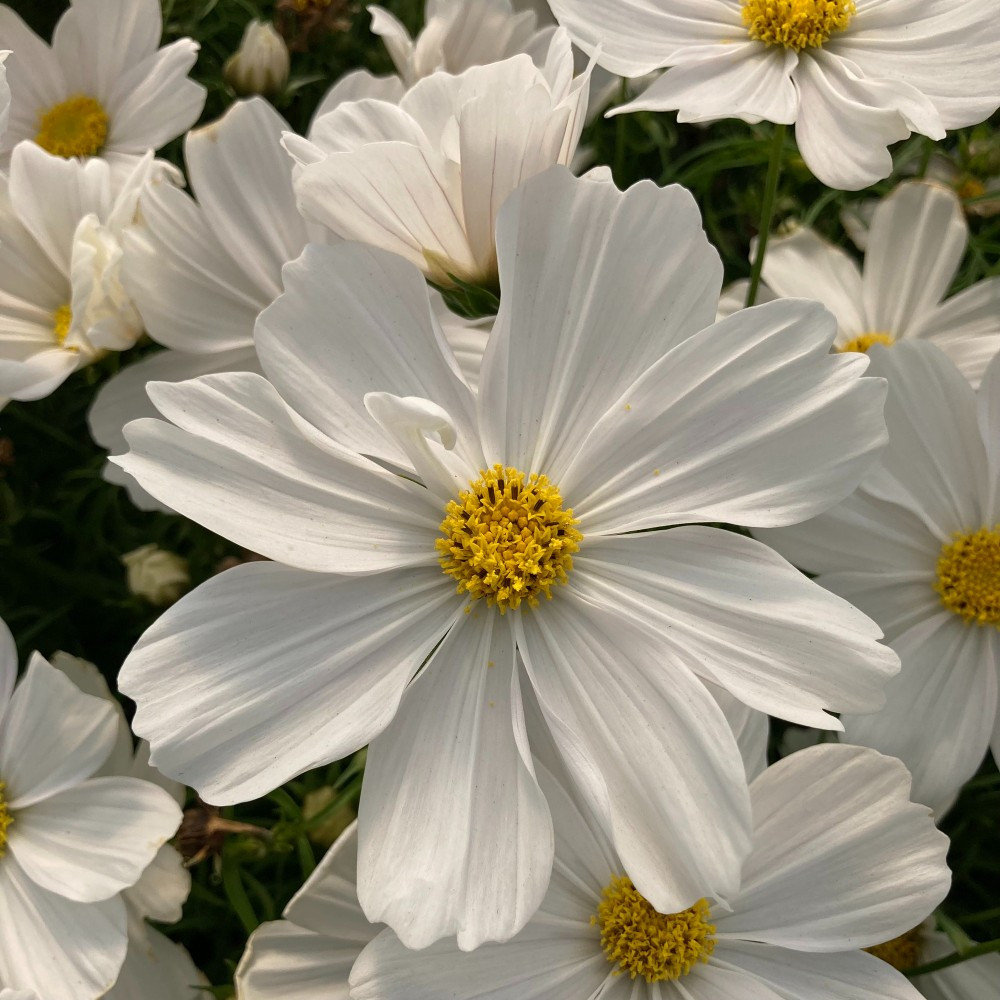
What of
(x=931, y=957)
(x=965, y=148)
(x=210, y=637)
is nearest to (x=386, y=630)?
(x=210, y=637)

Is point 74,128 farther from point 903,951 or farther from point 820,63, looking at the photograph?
point 903,951

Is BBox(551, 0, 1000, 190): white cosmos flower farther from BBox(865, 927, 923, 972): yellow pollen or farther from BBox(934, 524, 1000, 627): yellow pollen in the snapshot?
BBox(865, 927, 923, 972): yellow pollen

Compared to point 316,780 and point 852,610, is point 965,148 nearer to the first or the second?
point 852,610

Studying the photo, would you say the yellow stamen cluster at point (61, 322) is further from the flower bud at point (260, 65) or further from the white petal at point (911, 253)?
the white petal at point (911, 253)

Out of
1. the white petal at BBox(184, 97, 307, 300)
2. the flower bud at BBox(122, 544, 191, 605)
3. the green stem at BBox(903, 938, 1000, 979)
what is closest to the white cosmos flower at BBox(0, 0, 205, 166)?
the white petal at BBox(184, 97, 307, 300)

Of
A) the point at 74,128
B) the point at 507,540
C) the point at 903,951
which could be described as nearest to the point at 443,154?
the point at 507,540

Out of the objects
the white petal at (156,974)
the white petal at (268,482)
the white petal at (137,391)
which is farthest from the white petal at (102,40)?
the white petal at (156,974)
